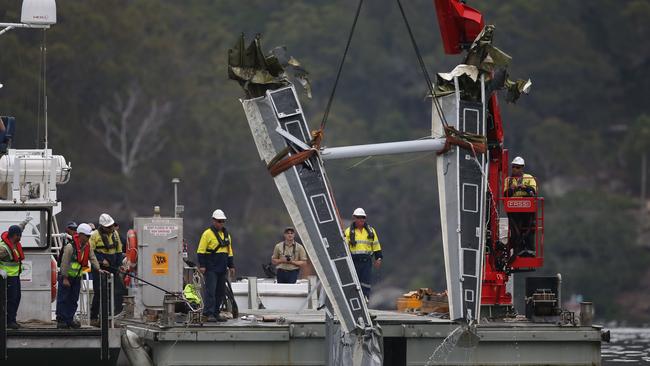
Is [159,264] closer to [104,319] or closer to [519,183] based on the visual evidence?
[104,319]

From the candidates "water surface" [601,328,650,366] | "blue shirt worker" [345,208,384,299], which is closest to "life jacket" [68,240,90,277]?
"blue shirt worker" [345,208,384,299]

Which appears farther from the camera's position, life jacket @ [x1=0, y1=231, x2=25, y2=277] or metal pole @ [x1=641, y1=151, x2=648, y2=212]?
metal pole @ [x1=641, y1=151, x2=648, y2=212]

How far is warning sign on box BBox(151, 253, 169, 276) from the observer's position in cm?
2367

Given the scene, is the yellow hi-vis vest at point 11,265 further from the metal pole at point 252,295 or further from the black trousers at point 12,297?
the metal pole at point 252,295

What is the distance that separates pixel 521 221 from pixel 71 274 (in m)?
6.73

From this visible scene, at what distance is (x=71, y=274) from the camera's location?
72.1 feet

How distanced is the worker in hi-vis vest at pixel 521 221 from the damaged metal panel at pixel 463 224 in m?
2.84

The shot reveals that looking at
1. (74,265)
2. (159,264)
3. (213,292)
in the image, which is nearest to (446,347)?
(213,292)

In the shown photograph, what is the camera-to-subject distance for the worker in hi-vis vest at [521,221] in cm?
2384

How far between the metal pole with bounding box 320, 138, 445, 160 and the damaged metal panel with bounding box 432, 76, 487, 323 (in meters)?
0.46

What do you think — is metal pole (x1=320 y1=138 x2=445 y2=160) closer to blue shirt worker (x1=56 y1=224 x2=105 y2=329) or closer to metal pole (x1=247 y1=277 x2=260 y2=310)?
blue shirt worker (x1=56 y1=224 x2=105 y2=329)

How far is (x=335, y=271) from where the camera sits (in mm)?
20797

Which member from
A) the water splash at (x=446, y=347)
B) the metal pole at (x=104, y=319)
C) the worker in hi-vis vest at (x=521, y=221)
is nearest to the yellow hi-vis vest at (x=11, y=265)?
the metal pole at (x=104, y=319)

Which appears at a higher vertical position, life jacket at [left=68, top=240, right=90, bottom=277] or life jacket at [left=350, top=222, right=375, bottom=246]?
life jacket at [left=350, top=222, right=375, bottom=246]
